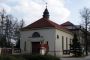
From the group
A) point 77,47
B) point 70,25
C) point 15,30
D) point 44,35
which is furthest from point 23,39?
point 70,25

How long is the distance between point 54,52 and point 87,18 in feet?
50.9

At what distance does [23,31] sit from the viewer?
2172 inches

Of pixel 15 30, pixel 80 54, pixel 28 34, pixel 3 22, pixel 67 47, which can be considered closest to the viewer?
pixel 80 54

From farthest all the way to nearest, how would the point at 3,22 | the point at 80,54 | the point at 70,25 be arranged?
1. the point at 70,25
2. the point at 3,22
3. the point at 80,54

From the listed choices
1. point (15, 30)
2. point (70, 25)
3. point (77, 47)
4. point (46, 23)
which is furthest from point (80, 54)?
point (70, 25)

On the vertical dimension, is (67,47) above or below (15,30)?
below

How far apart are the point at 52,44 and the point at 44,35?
239 cm

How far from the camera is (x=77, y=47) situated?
1997 inches

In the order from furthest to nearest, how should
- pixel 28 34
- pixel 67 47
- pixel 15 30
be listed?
1. pixel 15 30
2. pixel 67 47
3. pixel 28 34

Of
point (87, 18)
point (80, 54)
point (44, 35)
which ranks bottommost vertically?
point (80, 54)

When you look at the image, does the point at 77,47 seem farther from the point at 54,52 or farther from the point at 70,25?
the point at 70,25

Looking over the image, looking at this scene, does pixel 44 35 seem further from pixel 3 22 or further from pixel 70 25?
pixel 70 25

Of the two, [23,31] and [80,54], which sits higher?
[23,31]

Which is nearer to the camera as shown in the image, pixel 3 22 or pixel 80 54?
pixel 80 54
